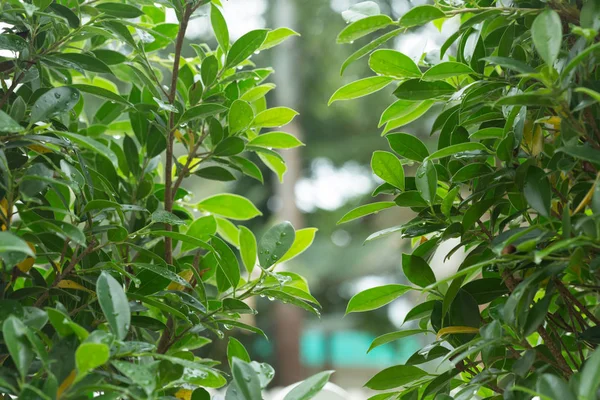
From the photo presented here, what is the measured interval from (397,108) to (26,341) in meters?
0.35

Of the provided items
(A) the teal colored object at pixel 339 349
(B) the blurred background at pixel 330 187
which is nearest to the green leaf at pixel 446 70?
(B) the blurred background at pixel 330 187

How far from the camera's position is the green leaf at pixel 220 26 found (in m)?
0.57

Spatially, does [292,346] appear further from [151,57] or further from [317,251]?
[151,57]

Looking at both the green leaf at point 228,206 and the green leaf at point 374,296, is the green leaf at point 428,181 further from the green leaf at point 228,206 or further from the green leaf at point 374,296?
the green leaf at point 228,206

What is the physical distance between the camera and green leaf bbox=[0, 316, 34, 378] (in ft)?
1.09

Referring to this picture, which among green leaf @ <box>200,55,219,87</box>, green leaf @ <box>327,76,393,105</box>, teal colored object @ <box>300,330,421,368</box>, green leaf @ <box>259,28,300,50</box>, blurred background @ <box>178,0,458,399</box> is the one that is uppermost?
green leaf @ <box>259,28,300,50</box>

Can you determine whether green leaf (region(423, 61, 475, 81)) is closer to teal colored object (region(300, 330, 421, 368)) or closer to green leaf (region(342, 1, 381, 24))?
green leaf (region(342, 1, 381, 24))

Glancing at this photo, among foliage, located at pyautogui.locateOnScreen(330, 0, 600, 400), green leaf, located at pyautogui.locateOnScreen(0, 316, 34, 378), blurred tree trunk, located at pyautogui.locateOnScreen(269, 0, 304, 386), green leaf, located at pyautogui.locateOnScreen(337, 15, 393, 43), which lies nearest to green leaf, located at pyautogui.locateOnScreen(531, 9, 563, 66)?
foliage, located at pyautogui.locateOnScreen(330, 0, 600, 400)

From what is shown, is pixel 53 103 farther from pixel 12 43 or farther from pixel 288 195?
pixel 288 195

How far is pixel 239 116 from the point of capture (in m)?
0.55

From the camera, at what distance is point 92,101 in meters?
4.72

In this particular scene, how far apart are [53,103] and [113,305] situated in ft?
0.52

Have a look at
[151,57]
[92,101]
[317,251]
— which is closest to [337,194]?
[317,251]

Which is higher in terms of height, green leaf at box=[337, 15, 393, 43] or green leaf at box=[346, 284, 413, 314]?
green leaf at box=[337, 15, 393, 43]
